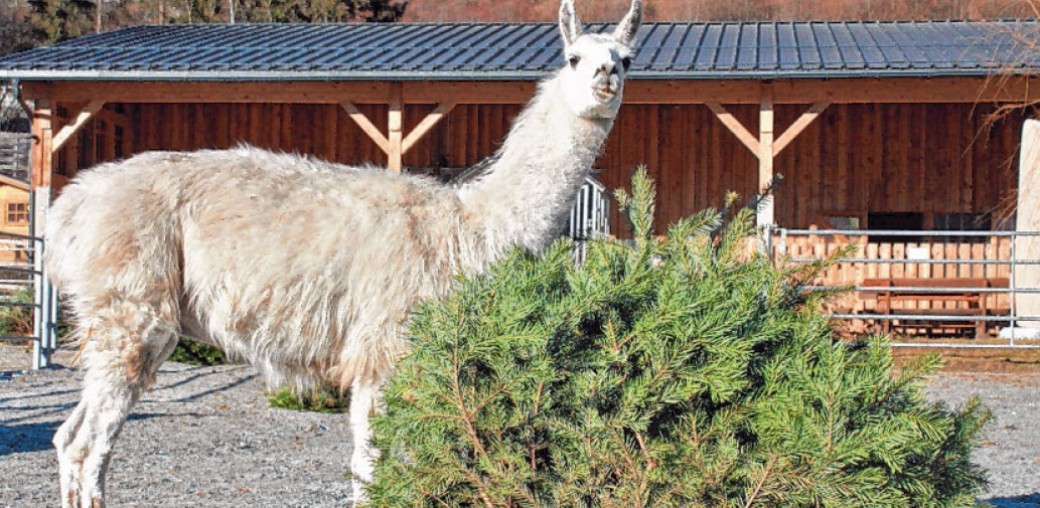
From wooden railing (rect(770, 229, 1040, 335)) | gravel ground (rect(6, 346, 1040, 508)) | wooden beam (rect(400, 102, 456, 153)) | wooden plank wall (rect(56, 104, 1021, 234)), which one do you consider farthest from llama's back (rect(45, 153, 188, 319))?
wooden plank wall (rect(56, 104, 1021, 234))

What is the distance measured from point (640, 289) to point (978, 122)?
16733 mm

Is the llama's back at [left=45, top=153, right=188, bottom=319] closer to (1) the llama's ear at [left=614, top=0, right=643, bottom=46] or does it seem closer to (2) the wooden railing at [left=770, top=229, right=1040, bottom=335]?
(1) the llama's ear at [left=614, top=0, right=643, bottom=46]

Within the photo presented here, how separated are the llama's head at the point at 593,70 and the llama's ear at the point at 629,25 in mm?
17

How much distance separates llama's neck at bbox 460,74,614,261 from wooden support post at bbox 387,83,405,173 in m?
10.2

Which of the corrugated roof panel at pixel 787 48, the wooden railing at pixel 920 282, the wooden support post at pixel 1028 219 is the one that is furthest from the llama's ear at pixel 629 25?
the wooden support post at pixel 1028 219

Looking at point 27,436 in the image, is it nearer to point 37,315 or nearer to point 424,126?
point 37,315

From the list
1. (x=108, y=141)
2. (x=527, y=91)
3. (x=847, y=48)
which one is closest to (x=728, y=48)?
(x=847, y=48)

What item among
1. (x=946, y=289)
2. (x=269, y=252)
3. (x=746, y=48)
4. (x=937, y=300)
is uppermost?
(x=746, y=48)

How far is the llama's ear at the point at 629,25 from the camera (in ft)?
19.9

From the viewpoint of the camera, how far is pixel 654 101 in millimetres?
16344

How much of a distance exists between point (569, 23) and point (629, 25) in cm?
30

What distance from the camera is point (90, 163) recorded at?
802 inches

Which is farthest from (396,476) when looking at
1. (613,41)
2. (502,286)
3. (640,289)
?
(613,41)

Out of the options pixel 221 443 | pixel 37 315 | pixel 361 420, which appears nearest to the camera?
pixel 361 420
